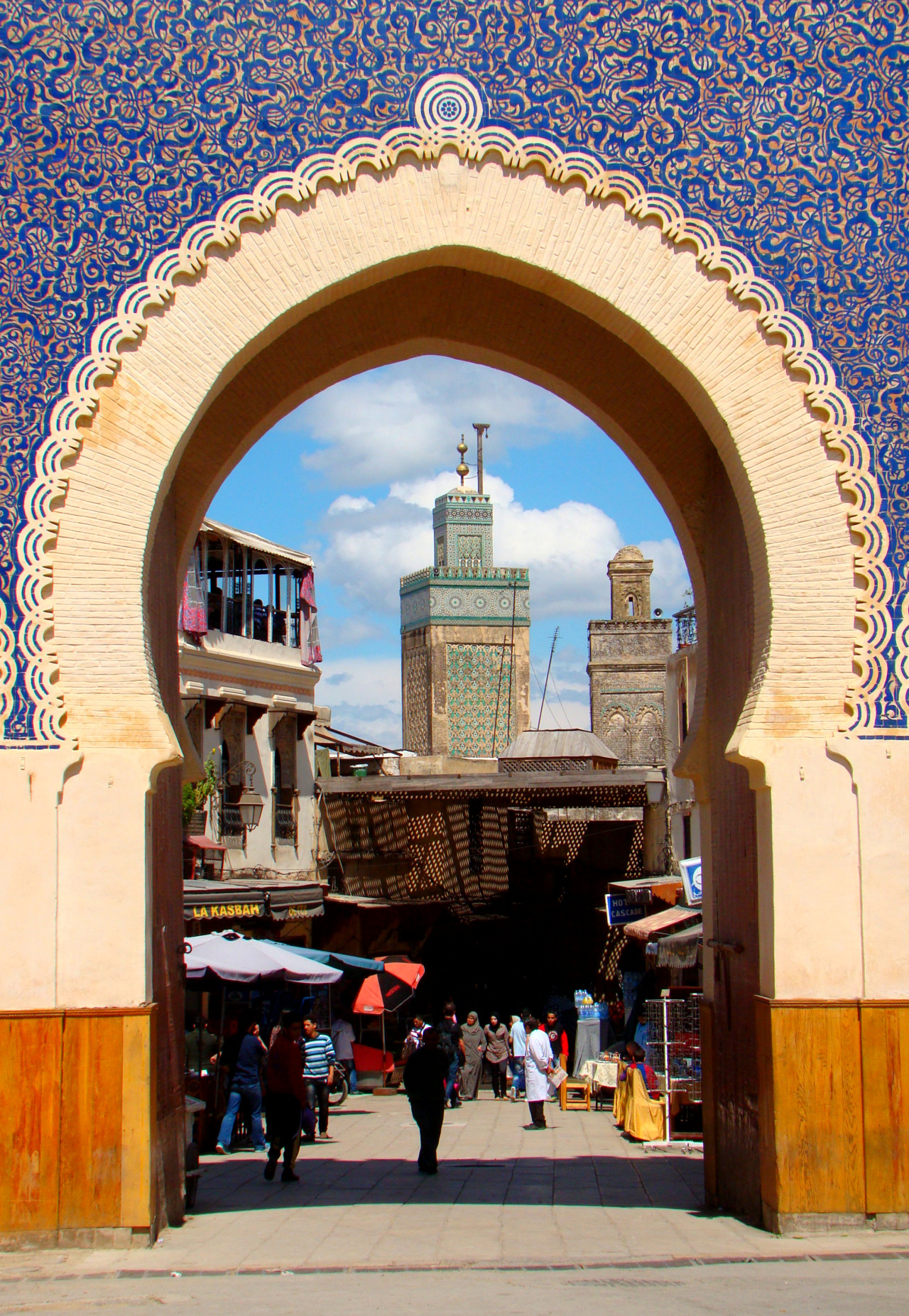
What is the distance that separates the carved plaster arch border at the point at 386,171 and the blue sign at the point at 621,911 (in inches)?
404

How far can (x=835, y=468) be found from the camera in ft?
22.1

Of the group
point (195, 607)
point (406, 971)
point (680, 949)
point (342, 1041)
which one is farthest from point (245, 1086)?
point (195, 607)

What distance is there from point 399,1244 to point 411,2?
5884mm

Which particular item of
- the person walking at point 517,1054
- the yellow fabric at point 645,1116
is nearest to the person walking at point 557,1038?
the person walking at point 517,1054

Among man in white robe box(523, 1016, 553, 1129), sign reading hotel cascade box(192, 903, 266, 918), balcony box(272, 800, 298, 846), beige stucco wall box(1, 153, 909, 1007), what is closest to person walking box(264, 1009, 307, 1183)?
beige stucco wall box(1, 153, 909, 1007)

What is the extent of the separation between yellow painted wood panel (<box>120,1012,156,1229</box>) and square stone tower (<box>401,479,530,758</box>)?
32562 mm

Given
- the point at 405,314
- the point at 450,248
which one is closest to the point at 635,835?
the point at 405,314

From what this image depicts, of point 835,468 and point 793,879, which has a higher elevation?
point 835,468

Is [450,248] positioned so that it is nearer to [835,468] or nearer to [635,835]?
[835,468]

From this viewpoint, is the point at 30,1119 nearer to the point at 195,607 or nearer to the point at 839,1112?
the point at 839,1112

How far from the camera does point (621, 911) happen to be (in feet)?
54.4

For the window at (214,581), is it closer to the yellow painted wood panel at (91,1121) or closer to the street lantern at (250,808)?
the street lantern at (250,808)

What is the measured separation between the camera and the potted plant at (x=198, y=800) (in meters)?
17.2

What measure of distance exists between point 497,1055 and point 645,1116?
5.22 meters
